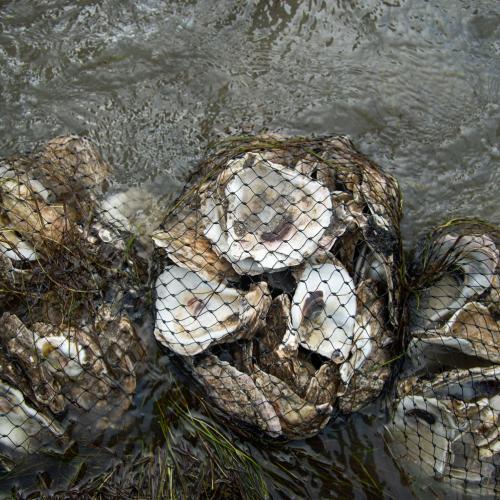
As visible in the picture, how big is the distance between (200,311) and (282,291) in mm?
557

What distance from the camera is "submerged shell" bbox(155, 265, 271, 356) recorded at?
3383mm

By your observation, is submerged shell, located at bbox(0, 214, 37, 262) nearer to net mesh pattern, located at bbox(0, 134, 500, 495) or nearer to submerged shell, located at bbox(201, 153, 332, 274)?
net mesh pattern, located at bbox(0, 134, 500, 495)

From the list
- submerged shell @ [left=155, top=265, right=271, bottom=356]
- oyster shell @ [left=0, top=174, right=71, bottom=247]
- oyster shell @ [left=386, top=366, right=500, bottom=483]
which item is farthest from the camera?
oyster shell @ [left=0, top=174, right=71, bottom=247]

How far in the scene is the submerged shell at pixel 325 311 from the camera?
11.4 feet

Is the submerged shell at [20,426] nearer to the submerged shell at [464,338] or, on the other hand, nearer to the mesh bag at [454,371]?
the mesh bag at [454,371]

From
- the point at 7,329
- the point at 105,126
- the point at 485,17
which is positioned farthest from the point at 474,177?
the point at 7,329

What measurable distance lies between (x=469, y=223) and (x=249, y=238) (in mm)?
1664

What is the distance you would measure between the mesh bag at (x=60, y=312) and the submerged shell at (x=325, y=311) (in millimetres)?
1163

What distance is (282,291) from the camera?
3.62 m

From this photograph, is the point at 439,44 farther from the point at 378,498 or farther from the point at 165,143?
the point at 378,498

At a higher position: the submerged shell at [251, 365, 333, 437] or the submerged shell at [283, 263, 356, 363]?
the submerged shell at [283, 263, 356, 363]

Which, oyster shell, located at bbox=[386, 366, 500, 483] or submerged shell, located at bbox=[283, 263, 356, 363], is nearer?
oyster shell, located at bbox=[386, 366, 500, 483]

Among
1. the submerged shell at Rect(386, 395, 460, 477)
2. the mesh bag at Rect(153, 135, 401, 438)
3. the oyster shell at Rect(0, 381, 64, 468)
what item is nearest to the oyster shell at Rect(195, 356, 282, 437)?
the mesh bag at Rect(153, 135, 401, 438)

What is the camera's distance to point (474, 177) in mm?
4453
